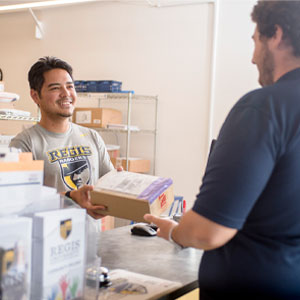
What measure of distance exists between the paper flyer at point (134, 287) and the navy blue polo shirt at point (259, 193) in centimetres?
26

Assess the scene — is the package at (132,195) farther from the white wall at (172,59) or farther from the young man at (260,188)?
the white wall at (172,59)

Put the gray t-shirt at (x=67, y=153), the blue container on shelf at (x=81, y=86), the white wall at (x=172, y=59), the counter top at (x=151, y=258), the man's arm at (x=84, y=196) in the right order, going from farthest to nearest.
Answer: the blue container on shelf at (x=81, y=86) → the white wall at (x=172, y=59) → the gray t-shirt at (x=67, y=153) → the man's arm at (x=84, y=196) → the counter top at (x=151, y=258)

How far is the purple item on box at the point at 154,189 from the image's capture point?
1347mm

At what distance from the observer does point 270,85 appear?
3.53ft

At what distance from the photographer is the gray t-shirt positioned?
2.22m

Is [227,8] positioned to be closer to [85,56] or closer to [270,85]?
[85,56]

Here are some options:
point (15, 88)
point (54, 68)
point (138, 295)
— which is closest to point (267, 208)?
point (138, 295)

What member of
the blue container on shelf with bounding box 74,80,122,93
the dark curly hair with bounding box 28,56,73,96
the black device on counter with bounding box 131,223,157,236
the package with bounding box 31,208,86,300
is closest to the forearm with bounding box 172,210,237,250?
the package with bounding box 31,208,86,300

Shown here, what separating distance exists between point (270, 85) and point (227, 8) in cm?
368

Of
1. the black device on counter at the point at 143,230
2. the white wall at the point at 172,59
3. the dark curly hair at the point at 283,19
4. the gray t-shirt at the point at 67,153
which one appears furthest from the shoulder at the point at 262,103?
the white wall at the point at 172,59

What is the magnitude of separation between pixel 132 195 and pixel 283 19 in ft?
2.20

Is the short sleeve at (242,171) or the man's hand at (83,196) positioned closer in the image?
the short sleeve at (242,171)

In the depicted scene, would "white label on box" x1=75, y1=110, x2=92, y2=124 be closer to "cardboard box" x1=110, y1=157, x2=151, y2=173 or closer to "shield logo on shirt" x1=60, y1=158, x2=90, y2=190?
"cardboard box" x1=110, y1=157, x2=151, y2=173

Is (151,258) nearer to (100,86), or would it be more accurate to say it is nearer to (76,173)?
(76,173)
